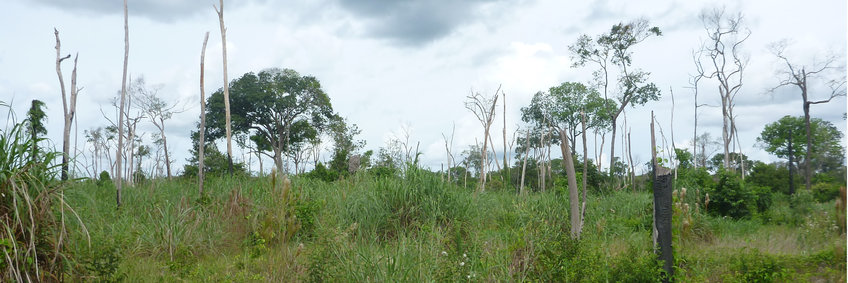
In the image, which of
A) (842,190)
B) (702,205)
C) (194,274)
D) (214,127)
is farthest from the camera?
(214,127)

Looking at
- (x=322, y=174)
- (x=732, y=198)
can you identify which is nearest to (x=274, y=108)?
(x=322, y=174)

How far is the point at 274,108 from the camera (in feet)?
88.6

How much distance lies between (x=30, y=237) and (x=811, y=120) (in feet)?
32.5

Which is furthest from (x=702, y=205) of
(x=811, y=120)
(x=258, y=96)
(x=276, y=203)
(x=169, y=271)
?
(x=258, y=96)

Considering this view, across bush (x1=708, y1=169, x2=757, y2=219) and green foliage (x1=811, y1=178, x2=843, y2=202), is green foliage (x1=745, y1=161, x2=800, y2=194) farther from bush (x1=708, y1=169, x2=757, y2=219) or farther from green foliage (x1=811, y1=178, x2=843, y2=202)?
green foliage (x1=811, y1=178, x2=843, y2=202)

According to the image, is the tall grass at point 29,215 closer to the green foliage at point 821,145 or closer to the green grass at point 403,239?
the green grass at point 403,239

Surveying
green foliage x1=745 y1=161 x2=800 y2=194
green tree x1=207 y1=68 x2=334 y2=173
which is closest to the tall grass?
green foliage x1=745 y1=161 x2=800 y2=194

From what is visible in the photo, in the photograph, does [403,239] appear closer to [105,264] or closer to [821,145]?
[105,264]

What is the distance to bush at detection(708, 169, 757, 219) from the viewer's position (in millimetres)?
9234

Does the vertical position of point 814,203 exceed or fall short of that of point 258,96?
it falls short

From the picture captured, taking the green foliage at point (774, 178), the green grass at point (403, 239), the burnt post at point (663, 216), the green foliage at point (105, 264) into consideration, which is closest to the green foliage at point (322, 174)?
the green grass at point (403, 239)

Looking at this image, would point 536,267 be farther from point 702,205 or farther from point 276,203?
point 702,205

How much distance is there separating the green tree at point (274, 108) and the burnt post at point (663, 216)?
22.3 m

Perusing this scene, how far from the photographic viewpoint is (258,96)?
1021 inches
